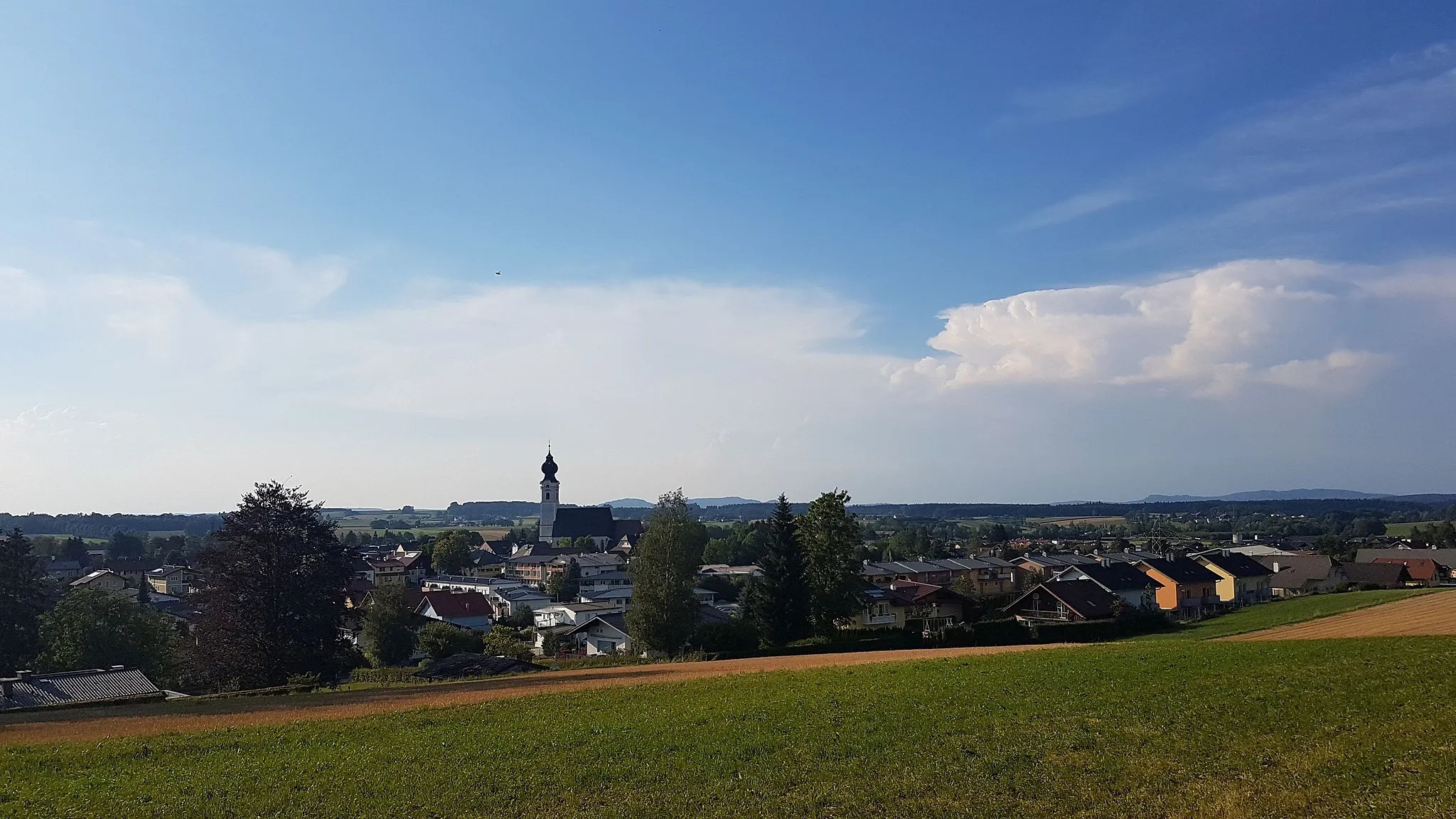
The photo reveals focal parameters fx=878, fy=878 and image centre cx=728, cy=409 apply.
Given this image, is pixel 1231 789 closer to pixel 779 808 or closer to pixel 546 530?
pixel 779 808

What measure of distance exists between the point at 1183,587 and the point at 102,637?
89.1 meters

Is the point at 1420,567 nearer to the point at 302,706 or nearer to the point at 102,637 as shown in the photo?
the point at 302,706

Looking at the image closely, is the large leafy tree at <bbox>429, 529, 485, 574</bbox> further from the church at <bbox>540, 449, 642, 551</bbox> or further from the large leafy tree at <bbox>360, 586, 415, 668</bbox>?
the large leafy tree at <bbox>360, 586, 415, 668</bbox>

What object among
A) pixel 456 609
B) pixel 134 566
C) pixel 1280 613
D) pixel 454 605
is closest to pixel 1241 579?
pixel 1280 613

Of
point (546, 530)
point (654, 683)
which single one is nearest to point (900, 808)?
point (654, 683)

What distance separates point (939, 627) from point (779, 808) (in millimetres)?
50112

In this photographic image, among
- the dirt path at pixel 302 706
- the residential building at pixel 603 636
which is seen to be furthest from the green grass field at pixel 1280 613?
the residential building at pixel 603 636

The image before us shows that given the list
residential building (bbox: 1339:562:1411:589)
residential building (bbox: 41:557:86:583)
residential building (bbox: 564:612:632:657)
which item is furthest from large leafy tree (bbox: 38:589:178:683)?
residential building (bbox: 1339:562:1411:589)

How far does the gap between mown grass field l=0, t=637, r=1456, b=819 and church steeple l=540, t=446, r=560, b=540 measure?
149 metres

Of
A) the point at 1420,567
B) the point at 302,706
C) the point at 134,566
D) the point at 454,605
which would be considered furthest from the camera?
the point at 134,566

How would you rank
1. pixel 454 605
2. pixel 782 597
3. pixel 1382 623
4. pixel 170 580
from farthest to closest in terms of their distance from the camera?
pixel 170 580 → pixel 454 605 → pixel 782 597 → pixel 1382 623

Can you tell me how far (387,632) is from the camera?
60938 mm

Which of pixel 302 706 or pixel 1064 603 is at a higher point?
pixel 302 706

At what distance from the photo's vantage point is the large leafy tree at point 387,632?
60.6m
